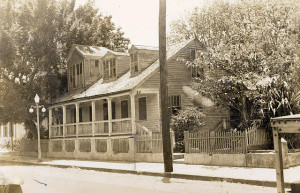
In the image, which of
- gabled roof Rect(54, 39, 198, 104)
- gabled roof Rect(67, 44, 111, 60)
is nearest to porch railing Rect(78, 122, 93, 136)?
gabled roof Rect(54, 39, 198, 104)

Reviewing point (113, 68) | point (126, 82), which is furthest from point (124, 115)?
point (113, 68)

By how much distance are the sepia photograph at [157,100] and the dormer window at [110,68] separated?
16cm

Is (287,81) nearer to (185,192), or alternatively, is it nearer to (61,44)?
(185,192)

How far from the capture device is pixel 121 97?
94.3ft

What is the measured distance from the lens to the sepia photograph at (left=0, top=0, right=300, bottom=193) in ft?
49.3

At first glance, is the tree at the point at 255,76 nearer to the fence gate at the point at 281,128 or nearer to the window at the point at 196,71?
the window at the point at 196,71

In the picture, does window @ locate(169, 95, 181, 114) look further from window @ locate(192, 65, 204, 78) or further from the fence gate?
the fence gate

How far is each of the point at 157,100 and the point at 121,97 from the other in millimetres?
4049

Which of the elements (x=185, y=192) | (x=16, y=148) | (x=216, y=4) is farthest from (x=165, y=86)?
(x=216, y=4)

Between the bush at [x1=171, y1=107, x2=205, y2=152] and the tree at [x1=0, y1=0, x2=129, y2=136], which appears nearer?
the bush at [x1=171, y1=107, x2=205, y2=152]

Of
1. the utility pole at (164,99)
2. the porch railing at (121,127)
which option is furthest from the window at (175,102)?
the utility pole at (164,99)

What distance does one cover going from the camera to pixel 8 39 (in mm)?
30938

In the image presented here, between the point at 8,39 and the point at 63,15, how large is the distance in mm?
5507

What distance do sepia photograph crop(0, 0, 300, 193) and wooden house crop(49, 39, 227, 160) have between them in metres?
0.08
